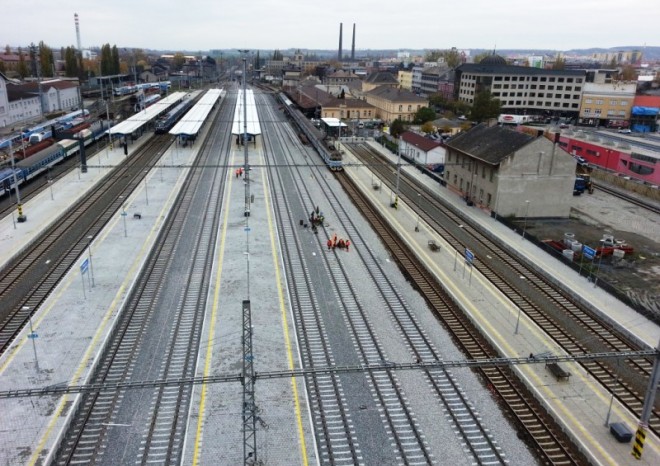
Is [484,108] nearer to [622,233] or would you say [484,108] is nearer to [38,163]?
[622,233]

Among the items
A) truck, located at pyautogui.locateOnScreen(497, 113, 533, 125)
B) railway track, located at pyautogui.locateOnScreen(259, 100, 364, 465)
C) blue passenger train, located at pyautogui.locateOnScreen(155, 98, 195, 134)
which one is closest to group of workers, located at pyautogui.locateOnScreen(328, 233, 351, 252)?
railway track, located at pyautogui.locateOnScreen(259, 100, 364, 465)

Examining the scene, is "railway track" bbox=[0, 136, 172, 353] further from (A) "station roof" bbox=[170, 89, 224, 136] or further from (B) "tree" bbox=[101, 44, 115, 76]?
(B) "tree" bbox=[101, 44, 115, 76]

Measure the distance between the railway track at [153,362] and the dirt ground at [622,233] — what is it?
74.1 feet

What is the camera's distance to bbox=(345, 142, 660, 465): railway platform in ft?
56.3

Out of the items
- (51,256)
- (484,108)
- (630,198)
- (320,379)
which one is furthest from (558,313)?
(484,108)

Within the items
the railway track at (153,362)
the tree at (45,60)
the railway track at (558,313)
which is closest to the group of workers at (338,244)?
the railway track at (558,313)

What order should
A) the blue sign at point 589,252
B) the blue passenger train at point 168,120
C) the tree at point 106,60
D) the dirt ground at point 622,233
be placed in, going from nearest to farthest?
the dirt ground at point 622,233 < the blue sign at point 589,252 < the blue passenger train at point 168,120 < the tree at point 106,60

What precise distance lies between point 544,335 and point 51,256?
28.3 metres

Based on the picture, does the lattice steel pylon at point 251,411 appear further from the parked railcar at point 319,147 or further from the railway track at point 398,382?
the parked railcar at point 319,147

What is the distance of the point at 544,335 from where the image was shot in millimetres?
23656

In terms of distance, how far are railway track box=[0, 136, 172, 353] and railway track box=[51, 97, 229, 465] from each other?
4669 millimetres

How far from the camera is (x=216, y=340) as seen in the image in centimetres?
2241

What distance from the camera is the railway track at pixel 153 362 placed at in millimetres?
16438

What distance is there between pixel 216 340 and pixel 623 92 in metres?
95.7
